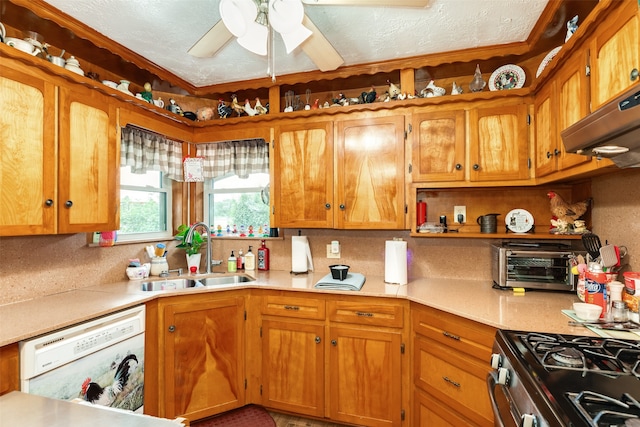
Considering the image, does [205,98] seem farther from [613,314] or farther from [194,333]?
[613,314]

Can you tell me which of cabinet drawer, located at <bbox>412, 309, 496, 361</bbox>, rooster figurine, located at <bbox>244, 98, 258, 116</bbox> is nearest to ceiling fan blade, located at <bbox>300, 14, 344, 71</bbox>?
rooster figurine, located at <bbox>244, 98, 258, 116</bbox>

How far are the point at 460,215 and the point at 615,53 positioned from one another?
1333mm

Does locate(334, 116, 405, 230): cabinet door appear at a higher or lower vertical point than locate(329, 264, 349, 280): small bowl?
higher

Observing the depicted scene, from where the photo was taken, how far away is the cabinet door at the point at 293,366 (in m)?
2.09

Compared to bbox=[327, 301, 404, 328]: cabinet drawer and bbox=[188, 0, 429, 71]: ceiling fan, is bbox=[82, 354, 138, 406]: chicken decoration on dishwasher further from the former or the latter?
bbox=[188, 0, 429, 71]: ceiling fan

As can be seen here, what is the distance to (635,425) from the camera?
0.73m

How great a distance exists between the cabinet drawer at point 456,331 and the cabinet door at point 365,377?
188mm

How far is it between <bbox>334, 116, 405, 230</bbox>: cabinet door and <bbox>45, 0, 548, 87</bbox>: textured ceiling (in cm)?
51

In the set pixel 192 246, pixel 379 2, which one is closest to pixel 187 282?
pixel 192 246

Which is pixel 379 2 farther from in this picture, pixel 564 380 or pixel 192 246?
pixel 192 246

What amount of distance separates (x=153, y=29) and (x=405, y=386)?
269cm

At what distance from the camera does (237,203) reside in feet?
9.96

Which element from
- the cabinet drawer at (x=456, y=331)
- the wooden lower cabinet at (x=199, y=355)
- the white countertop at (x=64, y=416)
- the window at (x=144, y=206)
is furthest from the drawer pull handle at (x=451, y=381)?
the window at (x=144, y=206)

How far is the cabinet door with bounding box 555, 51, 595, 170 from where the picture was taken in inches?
57.0
